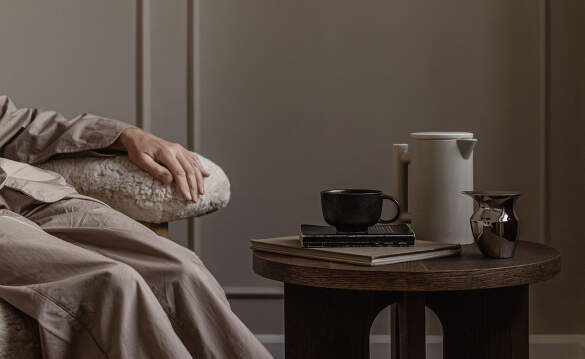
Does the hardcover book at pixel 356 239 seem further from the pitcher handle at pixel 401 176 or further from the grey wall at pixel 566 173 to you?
the grey wall at pixel 566 173

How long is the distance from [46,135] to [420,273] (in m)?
0.89

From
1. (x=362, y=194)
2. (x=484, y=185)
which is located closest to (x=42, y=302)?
(x=362, y=194)

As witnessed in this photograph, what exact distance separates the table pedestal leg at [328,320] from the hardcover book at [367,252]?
0.23ft

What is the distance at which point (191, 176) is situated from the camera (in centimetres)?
142

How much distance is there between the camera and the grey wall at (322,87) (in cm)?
197

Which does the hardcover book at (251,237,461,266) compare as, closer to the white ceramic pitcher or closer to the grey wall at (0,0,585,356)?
the white ceramic pitcher

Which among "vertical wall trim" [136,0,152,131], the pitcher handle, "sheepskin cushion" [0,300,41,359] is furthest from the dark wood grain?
"vertical wall trim" [136,0,152,131]

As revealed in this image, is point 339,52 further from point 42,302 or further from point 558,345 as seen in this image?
point 42,302

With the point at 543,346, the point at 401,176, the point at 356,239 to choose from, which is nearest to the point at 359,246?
the point at 356,239

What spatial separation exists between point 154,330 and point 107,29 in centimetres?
138

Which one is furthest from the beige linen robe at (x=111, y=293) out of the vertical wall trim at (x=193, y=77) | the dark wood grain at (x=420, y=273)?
the vertical wall trim at (x=193, y=77)

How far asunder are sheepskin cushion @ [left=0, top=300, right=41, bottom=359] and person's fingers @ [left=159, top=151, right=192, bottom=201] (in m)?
0.60

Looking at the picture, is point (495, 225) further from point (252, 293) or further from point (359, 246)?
point (252, 293)

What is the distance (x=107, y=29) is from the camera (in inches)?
79.2
